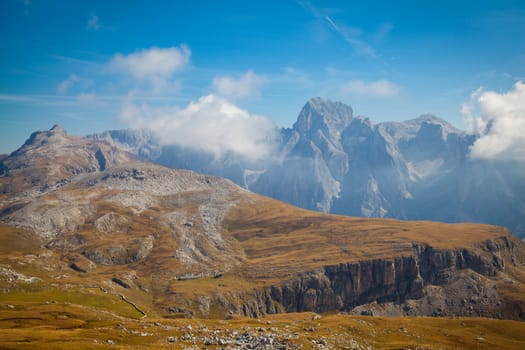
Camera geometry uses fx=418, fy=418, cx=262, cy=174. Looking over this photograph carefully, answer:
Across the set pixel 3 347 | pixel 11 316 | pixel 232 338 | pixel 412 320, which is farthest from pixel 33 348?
pixel 412 320

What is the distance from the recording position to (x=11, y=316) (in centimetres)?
12825

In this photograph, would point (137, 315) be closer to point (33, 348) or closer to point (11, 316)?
point (11, 316)

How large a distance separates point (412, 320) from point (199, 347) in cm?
12173

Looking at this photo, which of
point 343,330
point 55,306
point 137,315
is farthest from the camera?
point 137,315

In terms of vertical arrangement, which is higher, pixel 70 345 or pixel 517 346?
pixel 70 345

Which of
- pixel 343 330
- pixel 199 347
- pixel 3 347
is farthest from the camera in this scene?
pixel 343 330

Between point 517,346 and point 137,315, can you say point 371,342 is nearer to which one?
point 517,346

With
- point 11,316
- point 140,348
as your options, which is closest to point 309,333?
point 140,348

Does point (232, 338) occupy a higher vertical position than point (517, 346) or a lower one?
higher

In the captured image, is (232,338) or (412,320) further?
(412,320)

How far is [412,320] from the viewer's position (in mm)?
181125

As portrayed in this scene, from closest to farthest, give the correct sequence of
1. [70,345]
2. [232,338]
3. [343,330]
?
[70,345]
[232,338]
[343,330]

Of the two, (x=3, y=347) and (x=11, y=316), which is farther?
(x=11, y=316)

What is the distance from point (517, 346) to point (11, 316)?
171 m
